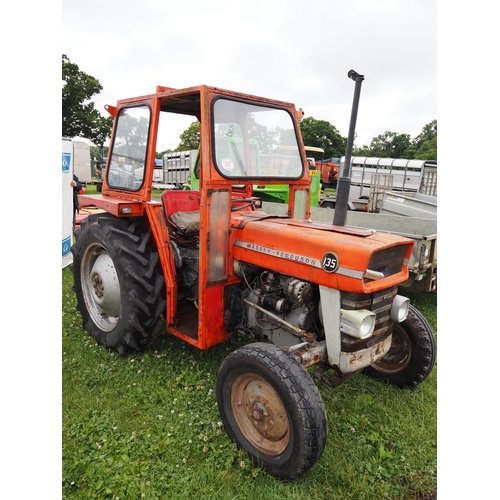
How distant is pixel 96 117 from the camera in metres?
25.7

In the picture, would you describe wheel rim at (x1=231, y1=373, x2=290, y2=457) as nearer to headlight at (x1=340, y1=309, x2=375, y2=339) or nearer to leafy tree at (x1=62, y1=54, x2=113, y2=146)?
headlight at (x1=340, y1=309, x2=375, y2=339)

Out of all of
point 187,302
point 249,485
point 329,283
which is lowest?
point 249,485

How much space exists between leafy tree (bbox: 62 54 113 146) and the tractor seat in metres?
24.6

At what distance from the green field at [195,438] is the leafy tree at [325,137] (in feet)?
126

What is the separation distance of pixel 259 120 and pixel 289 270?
4.75 feet

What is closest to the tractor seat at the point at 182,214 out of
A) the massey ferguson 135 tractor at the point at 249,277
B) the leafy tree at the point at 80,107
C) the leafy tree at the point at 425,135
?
the massey ferguson 135 tractor at the point at 249,277

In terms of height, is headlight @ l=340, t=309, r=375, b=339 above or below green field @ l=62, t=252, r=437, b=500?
above

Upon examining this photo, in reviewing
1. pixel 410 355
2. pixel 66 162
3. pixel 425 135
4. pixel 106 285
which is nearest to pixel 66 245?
Result: pixel 66 162

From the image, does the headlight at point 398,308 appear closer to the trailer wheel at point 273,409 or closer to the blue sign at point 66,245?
the trailer wheel at point 273,409

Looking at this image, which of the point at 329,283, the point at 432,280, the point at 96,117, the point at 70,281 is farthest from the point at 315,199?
the point at 96,117

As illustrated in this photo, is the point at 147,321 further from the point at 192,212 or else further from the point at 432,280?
the point at 432,280

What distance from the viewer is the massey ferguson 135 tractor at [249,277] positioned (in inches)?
91.8

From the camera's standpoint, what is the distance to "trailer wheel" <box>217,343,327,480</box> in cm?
211

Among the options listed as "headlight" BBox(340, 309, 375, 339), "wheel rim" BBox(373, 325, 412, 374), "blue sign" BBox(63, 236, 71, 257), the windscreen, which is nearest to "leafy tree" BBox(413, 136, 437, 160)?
"blue sign" BBox(63, 236, 71, 257)
